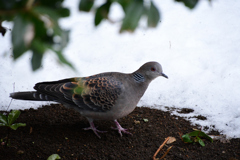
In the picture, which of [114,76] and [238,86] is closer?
[114,76]

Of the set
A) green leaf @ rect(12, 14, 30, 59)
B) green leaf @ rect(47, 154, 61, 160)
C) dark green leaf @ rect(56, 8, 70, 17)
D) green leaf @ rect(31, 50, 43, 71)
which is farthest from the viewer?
green leaf @ rect(47, 154, 61, 160)

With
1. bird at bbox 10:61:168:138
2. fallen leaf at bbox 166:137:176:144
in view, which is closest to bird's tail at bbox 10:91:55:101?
bird at bbox 10:61:168:138

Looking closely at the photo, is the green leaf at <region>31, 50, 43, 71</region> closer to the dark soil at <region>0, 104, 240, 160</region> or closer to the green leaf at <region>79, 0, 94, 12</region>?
the green leaf at <region>79, 0, 94, 12</region>

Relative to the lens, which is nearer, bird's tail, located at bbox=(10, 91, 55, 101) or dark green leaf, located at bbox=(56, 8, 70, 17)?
dark green leaf, located at bbox=(56, 8, 70, 17)

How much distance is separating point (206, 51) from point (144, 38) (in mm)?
1275

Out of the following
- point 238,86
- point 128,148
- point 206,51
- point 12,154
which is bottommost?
point 12,154

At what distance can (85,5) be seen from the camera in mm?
1239

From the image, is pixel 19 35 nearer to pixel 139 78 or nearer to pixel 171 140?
pixel 139 78

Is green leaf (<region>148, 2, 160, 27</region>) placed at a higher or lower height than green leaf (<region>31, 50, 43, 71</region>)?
higher

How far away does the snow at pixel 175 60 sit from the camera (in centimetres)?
404

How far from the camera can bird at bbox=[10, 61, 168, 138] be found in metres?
3.00

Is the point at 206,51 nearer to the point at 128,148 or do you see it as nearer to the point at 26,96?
the point at 128,148

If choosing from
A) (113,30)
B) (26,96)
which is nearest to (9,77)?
(26,96)

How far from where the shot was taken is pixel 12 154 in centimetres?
268
